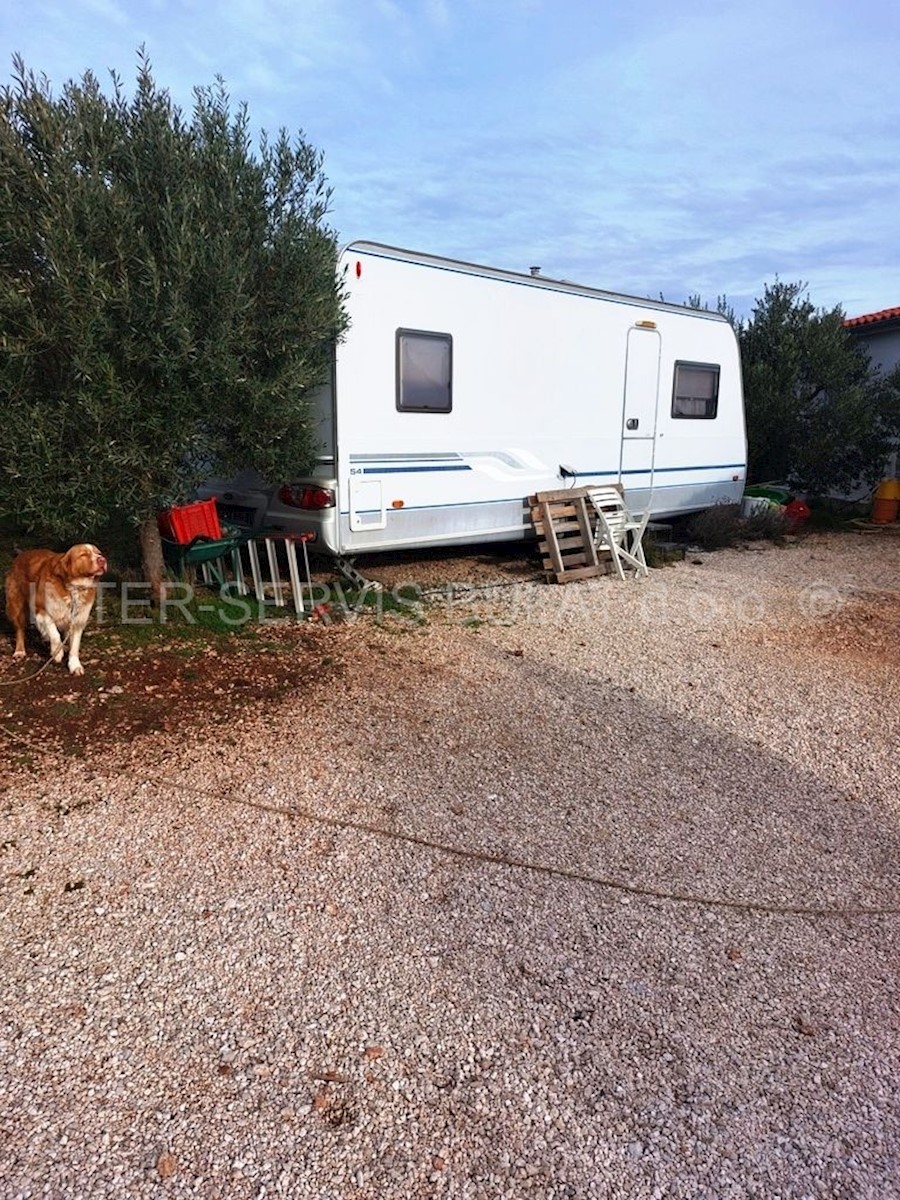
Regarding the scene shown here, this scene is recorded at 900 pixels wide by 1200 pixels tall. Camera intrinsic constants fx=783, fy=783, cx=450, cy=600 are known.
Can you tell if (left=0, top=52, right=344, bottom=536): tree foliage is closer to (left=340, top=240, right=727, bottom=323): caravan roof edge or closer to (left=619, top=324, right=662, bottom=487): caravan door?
(left=340, top=240, right=727, bottom=323): caravan roof edge

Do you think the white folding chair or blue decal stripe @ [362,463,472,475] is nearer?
blue decal stripe @ [362,463,472,475]

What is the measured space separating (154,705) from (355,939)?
2456mm

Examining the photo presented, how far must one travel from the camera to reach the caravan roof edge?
633 cm

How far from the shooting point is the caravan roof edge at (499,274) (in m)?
6.33

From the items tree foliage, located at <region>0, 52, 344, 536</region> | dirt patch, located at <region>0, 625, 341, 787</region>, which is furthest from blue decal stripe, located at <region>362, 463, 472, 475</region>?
dirt patch, located at <region>0, 625, 341, 787</region>

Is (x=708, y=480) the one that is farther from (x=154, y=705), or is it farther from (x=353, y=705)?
(x=154, y=705)

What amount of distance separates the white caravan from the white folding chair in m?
0.19

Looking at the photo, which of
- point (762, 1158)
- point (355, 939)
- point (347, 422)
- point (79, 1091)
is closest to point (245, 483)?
point (347, 422)

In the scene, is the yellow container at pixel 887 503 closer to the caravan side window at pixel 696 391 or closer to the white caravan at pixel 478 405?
the caravan side window at pixel 696 391

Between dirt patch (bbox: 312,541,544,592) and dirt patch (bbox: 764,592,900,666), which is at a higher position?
dirt patch (bbox: 312,541,544,592)

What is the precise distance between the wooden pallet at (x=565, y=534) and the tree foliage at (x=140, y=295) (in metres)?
3.23

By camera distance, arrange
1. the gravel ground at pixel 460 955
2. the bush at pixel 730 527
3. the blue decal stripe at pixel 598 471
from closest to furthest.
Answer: the gravel ground at pixel 460 955
the blue decal stripe at pixel 598 471
the bush at pixel 730 527

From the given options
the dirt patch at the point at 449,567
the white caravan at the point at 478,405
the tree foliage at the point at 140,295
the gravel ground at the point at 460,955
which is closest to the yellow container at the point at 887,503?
the white caravan at the point at 478,405

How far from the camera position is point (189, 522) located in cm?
634
